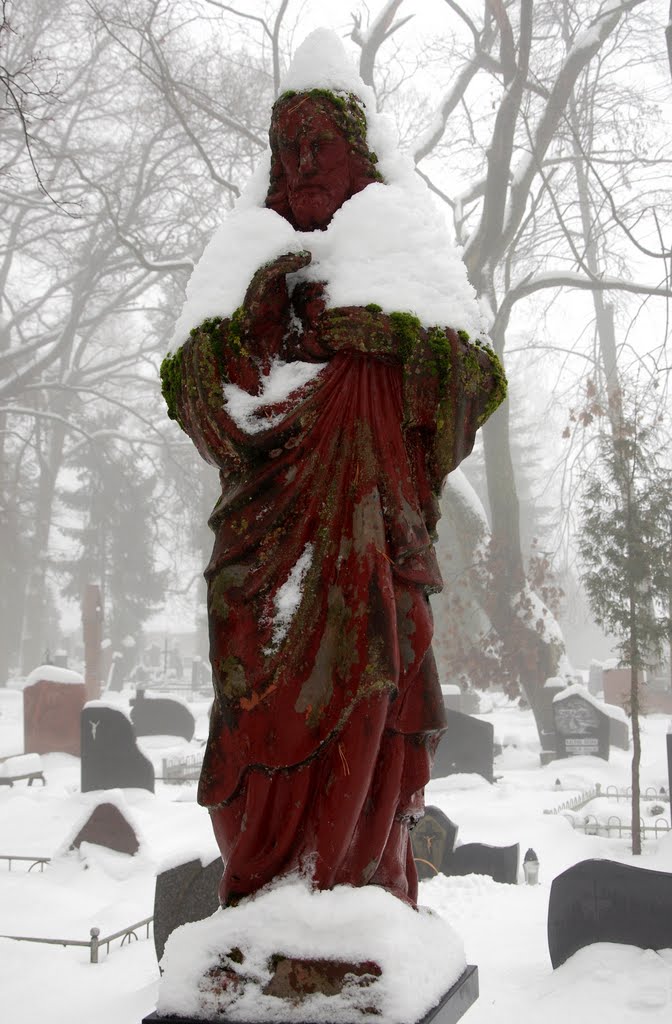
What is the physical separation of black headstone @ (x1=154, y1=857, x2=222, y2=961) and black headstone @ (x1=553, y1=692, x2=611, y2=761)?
12113mm

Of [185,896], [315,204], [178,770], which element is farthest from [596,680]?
[315,204]

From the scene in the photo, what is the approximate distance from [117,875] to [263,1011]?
8011 millimetres

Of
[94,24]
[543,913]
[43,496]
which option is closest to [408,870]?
[543,913]

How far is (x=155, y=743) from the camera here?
19688mm

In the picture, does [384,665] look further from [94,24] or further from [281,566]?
[94,24]

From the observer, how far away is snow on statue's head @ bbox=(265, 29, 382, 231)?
3150 millimetres

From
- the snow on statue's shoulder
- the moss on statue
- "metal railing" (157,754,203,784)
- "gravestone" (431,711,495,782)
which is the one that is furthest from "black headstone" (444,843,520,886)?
the snow on statue's shoulder

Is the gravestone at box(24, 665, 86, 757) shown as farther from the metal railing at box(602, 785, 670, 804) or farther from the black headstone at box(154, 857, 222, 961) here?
the black headstone at box(154, 857, 222, 961)

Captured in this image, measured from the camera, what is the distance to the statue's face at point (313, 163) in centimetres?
315

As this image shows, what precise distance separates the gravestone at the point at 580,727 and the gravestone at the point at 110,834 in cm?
978

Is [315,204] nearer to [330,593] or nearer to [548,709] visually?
[330,593]

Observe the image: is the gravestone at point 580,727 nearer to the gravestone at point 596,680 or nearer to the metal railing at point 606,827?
the metal railing at point 606,827

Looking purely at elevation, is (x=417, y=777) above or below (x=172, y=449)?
below

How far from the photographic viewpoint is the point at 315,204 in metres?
3.19
